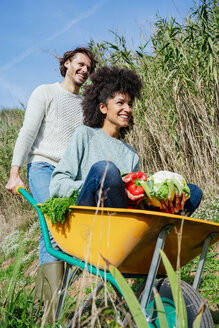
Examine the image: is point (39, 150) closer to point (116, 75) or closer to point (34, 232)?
point (116, 75)

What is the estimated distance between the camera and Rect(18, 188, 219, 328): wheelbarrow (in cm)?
136

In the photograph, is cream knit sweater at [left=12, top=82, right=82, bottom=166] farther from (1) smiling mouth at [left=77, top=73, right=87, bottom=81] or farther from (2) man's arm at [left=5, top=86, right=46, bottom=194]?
(1) smiling mouth at [left=77, top=73, right=87, bottom=81]

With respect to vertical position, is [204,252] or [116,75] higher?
[116,75]

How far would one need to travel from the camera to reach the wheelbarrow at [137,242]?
136 cm

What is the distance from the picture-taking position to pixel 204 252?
1.65m

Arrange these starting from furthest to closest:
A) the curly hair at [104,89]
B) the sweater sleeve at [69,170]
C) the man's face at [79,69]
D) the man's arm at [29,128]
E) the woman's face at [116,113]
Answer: the man's face at [79,69] → the man's arm at [29,128] → the curly hair at [104,89] → the woman's face at [116,113] → the sweater sleeve at [69,170]

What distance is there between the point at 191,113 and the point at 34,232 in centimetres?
282

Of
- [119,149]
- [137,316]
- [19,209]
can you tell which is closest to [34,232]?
[19,209]

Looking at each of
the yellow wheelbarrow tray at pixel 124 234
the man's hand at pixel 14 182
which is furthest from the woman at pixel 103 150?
the man's hand at pixel 14 182

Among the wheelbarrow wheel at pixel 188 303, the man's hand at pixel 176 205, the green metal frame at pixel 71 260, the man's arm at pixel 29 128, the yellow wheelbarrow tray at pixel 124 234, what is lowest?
the wheelbarrow wheel at pixel 188 303

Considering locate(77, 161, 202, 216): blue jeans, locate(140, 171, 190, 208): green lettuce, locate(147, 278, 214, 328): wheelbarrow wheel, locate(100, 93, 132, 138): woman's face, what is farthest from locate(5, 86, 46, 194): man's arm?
locate(147, 278, 214, 328): wheelbarrow wheel

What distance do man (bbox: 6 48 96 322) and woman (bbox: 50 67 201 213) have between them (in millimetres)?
276

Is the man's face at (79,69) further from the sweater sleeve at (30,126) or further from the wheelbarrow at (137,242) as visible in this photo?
the wheelbarrow at (137,242)

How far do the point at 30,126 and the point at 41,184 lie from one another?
0.47 metres
